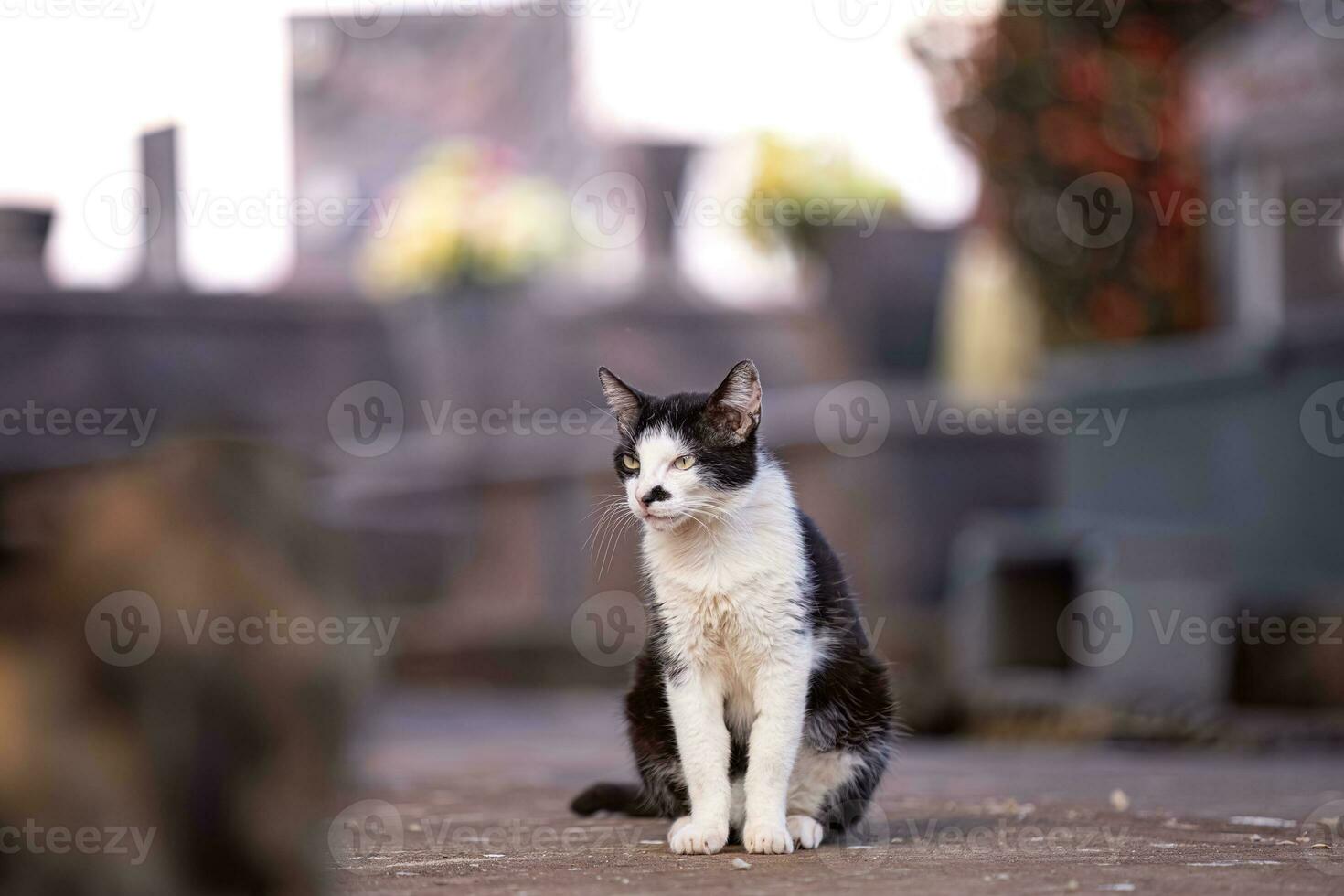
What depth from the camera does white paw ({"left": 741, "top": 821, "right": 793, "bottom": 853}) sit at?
291 centimetres

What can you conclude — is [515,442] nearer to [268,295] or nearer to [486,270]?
[486,270]

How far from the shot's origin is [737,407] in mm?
3117

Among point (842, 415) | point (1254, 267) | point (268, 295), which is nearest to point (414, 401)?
point (268, 295)

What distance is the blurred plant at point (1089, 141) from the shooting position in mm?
9234
